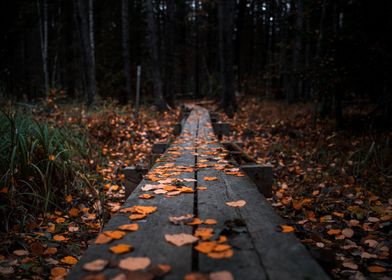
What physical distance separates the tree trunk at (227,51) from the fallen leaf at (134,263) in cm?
940

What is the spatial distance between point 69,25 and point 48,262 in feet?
71.0

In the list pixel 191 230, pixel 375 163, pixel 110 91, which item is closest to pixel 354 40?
pixel 375 163

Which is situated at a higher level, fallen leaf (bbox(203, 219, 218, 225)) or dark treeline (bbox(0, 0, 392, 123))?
dark treeline (bbox(0, 0, 392, 123))

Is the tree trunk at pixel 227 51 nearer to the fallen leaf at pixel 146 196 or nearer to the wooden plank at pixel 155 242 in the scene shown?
the fallen leaf at pixel 146 196

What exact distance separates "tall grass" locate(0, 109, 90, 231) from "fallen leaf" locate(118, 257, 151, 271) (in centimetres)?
176

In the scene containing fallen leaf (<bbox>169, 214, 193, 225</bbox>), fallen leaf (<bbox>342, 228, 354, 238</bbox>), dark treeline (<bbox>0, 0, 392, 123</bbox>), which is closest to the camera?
fallen leaf (<bbox>169, 214, 193, 225</bbox>)

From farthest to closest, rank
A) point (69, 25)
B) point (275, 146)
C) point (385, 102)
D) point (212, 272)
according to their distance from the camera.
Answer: point (69, 25)
point (275, 146)
point (385, 102)
point (212, 272)

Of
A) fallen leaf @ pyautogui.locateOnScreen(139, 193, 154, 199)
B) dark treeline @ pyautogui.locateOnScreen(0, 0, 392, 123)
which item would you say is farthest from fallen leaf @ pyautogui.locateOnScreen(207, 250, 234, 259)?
dark treeline @ pyautogui.locateOnScreen(0, 0, 392, 123)

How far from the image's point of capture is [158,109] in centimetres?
1099

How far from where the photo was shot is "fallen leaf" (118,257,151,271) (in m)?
1.04

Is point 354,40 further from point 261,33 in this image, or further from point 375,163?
point 261,33

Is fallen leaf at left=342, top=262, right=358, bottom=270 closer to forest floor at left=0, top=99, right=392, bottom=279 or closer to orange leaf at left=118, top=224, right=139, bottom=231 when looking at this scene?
forest floor at left=0, top=99, right=392, bottom=279

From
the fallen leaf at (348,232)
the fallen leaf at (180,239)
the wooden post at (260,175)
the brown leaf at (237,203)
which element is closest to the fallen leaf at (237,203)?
the brown leaf at (237,203)

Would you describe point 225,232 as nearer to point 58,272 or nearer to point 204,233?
point 204,233
